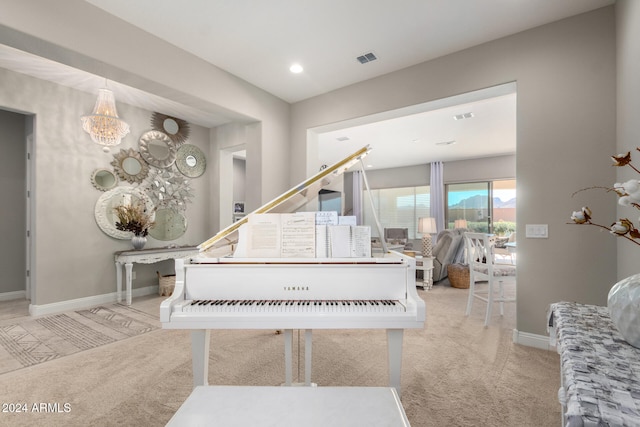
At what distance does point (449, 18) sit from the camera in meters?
2.52

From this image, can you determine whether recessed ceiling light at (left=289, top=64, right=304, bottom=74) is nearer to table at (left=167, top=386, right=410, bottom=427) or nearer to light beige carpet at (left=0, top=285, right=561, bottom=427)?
light beige carpet at (left=0, top=285, right=561, bottom=427)

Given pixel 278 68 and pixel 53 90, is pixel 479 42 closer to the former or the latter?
pixel 278 68

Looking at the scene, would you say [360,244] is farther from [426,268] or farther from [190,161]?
[190,161]

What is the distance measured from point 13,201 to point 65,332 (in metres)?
2.63

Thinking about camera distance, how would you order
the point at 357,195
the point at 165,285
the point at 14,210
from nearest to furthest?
the point at 14,210, the point at 165,285, the point at 357,195

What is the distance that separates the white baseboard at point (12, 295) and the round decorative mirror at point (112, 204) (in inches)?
66.5

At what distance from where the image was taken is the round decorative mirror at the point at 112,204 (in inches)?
164

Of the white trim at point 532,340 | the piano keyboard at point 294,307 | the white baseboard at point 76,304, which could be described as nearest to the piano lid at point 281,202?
the piano keyboard at point 294,307

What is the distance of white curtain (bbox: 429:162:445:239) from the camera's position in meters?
8.27

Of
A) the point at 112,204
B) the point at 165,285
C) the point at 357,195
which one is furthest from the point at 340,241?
the point at 357,195

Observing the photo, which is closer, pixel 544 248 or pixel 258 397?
pixel 258 397

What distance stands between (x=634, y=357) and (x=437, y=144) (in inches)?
238

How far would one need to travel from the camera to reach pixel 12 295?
4.36m

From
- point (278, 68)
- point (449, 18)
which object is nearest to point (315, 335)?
point (278, 68)
